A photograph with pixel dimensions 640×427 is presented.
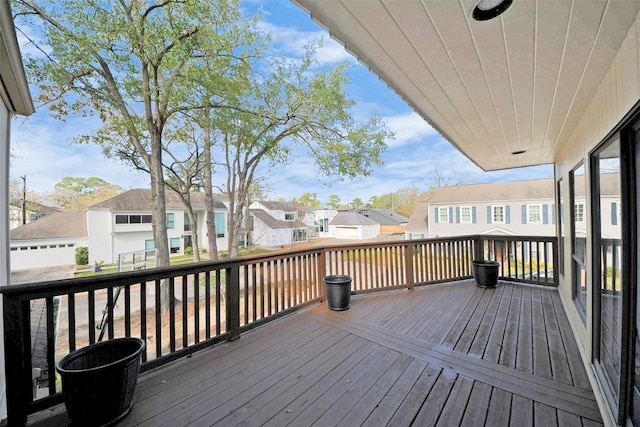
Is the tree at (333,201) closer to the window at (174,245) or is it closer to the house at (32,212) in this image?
the window at (174,245)

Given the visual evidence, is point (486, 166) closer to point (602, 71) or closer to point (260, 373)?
point (602, 71)

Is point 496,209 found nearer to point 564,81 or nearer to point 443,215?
point 443,215

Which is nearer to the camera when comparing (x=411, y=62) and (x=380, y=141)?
(x=411, y=62)

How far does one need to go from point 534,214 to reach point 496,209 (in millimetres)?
1745

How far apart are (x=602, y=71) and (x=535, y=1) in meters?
1.06

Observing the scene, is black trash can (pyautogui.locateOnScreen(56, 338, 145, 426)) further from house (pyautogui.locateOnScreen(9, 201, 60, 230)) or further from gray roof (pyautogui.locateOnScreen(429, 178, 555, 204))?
gray roof (pyautogui.locateOnScreen(429, 178, 555, 204))

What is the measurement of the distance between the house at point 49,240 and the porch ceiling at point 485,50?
1602 cm

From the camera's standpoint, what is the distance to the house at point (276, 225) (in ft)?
75.8

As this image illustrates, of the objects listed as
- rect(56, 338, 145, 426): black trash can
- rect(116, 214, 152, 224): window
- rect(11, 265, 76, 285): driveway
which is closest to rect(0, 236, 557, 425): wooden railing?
rect(56, 338, 145, 426): black trash can

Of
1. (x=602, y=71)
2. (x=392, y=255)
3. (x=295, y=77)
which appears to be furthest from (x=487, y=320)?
(x=295, y=77)

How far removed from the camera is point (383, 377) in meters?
2.12

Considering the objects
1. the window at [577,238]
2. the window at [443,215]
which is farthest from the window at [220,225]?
the window at [577,238]

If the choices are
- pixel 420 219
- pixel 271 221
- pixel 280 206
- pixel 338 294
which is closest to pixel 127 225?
pixel 271 221

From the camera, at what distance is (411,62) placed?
5.85 feet
